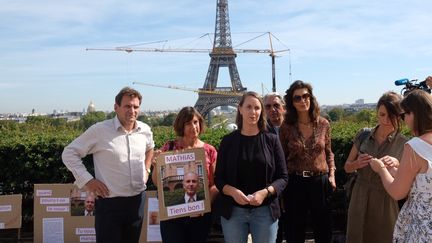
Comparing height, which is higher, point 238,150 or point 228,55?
point 228,55

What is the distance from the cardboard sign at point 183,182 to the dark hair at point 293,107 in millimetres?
1112

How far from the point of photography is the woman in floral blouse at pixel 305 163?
461cm

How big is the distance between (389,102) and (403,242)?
4.70ft

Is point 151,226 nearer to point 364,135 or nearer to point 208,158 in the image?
point 208,158

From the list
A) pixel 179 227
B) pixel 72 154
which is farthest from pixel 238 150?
pixel 72 154

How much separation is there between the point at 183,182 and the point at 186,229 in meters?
0.43

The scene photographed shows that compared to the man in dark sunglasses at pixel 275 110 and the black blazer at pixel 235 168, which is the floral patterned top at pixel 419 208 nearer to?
the black blazer at pixel 235 168

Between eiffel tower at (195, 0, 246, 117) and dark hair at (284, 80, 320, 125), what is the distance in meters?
46.5

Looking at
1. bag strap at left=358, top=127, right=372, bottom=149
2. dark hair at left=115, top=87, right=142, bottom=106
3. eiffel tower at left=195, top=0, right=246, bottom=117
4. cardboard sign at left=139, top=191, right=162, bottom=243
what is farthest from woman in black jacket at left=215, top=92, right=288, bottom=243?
eiffel tower at left=195, top=0, right=246, bottom=117

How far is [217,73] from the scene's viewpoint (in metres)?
59.1

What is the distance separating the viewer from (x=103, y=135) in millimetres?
4195

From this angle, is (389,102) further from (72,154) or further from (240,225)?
(72,154)

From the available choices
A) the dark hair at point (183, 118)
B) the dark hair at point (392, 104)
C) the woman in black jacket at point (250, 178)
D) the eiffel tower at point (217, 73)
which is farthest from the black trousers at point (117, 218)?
the eiffel tower at point (217, 73)

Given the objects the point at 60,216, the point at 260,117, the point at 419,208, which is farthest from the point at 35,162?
the point at 419,208
